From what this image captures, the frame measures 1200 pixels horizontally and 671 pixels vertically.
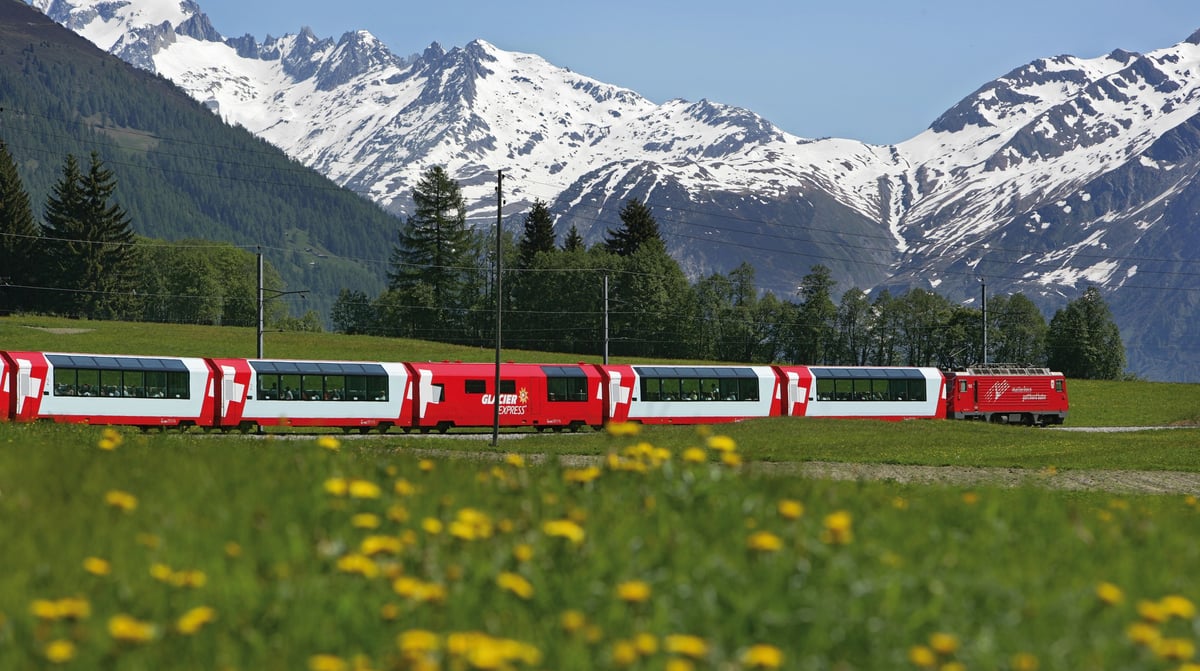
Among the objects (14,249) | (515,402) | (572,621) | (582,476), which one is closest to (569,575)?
(572,621)

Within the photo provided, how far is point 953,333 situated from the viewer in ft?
556

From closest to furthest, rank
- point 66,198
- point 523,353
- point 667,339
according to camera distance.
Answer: point 523,353, point 66,198, point 667,339

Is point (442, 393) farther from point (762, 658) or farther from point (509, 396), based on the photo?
point (762, 658)

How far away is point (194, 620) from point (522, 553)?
2039 mm

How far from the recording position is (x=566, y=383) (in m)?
61.5

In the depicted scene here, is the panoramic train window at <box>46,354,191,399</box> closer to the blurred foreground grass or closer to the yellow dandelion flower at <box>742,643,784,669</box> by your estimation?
the blurred foreground grass

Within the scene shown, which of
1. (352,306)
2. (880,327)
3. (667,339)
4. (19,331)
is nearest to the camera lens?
(19,331)

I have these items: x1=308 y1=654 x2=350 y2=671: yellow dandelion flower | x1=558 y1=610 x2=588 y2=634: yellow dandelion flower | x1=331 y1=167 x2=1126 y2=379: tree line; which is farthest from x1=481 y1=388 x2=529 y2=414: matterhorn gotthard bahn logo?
x1=331 y1=167 x2=1126 y2=379: tree line

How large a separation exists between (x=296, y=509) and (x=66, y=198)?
4971 inches

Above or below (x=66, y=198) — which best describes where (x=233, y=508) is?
below

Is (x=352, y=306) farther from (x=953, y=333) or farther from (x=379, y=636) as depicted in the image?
(x=379, y=636)

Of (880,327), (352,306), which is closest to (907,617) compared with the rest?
(352,306)

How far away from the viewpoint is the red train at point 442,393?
50281mm

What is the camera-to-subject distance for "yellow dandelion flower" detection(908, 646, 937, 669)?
6.09 meters
